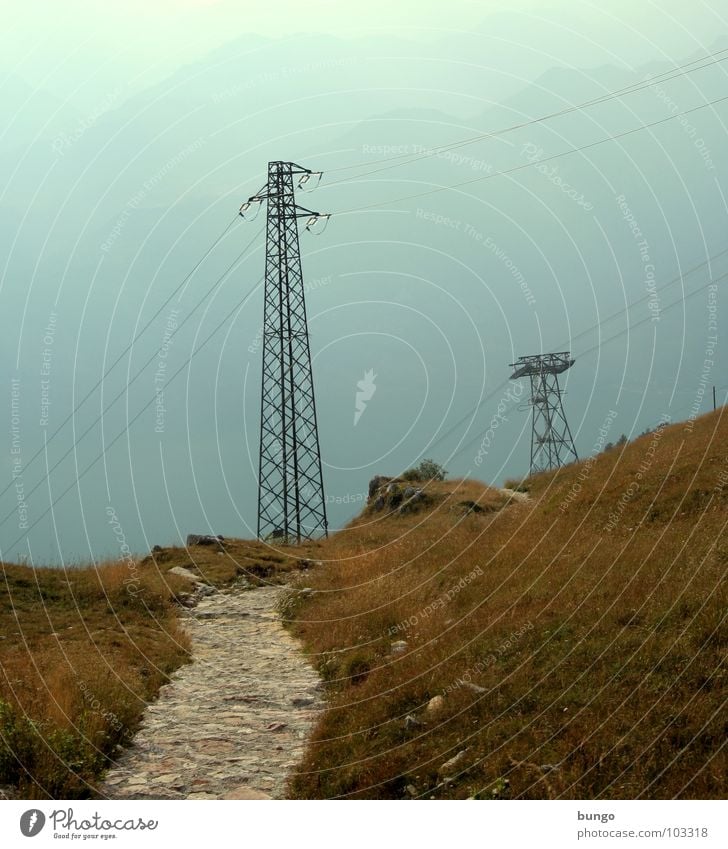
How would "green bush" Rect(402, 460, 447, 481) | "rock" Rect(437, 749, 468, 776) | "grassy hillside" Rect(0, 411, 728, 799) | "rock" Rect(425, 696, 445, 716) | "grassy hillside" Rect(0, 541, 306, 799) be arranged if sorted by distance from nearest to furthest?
"grassy hillside" Rect(0, 411, 728, 799) < "rock" Rect(437, 749, 468, 776) < "grassy hillside" Rect(0, 541, 306, 799) < "rock" Rect(425, 696, 445, 716) < "green bush" Rect(402, 460, 447, 481)

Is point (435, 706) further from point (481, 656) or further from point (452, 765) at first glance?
point (452, 765)

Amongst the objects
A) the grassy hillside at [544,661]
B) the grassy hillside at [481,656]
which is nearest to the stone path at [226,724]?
the grassy hillside at [481,656]

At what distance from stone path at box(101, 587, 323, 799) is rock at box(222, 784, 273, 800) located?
Result: 0.01 m

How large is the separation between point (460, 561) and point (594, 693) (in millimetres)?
8973

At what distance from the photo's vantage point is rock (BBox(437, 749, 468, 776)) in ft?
28.3

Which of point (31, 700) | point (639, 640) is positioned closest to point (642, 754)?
point (639, 640)

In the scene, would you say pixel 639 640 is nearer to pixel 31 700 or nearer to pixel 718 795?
pixel 718 795

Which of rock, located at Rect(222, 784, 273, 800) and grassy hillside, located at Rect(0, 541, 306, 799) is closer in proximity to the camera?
rock, located at Rect(222, 784, 273, 800)

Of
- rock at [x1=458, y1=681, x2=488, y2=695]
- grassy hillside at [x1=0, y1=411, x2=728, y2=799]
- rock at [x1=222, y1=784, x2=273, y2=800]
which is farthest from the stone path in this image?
rock at [x1=458, y1=681, x2=488, y2=695]

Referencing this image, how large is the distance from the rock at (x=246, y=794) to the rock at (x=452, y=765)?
2.11m

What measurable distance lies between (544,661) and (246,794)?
13.7 ft

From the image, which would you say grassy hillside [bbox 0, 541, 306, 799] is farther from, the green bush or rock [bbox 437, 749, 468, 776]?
the green bush

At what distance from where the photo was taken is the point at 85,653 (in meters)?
14.6

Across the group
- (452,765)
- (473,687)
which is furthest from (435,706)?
(452,765)
